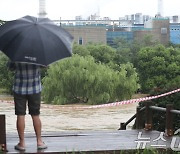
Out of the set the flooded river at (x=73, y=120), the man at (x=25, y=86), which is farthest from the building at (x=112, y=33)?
the man at (x=25, y=86)

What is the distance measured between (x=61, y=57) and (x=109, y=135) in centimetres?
228

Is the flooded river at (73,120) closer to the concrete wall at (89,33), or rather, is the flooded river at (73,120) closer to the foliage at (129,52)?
the foliage at (129,52)

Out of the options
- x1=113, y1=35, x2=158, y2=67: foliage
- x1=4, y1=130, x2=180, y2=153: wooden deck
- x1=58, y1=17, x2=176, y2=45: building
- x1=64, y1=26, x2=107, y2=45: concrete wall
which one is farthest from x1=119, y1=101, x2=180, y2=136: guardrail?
x1=64, y1=26, x2=107, y2=45: concrete wall

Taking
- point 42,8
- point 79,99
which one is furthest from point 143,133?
point 42,8

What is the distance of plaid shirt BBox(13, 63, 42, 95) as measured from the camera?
234 inches

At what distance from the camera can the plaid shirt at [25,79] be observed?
19.5 ft

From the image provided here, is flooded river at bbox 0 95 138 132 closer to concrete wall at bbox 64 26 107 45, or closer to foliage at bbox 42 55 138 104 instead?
foliage at bbox 42 55 138 104

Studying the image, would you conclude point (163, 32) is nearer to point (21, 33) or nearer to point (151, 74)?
point (151, 74)

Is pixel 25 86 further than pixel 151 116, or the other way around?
pixel 151 116

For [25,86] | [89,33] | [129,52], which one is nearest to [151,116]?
[25,86]

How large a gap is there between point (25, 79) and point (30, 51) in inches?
15.3

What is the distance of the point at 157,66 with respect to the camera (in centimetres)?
5550

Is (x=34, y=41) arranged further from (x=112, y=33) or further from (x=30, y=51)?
(x=112, y=33)

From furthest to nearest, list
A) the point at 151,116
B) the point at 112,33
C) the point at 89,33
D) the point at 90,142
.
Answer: the point at 112,33, the point at 89,33, the point at 151,116, the point at 90,142
